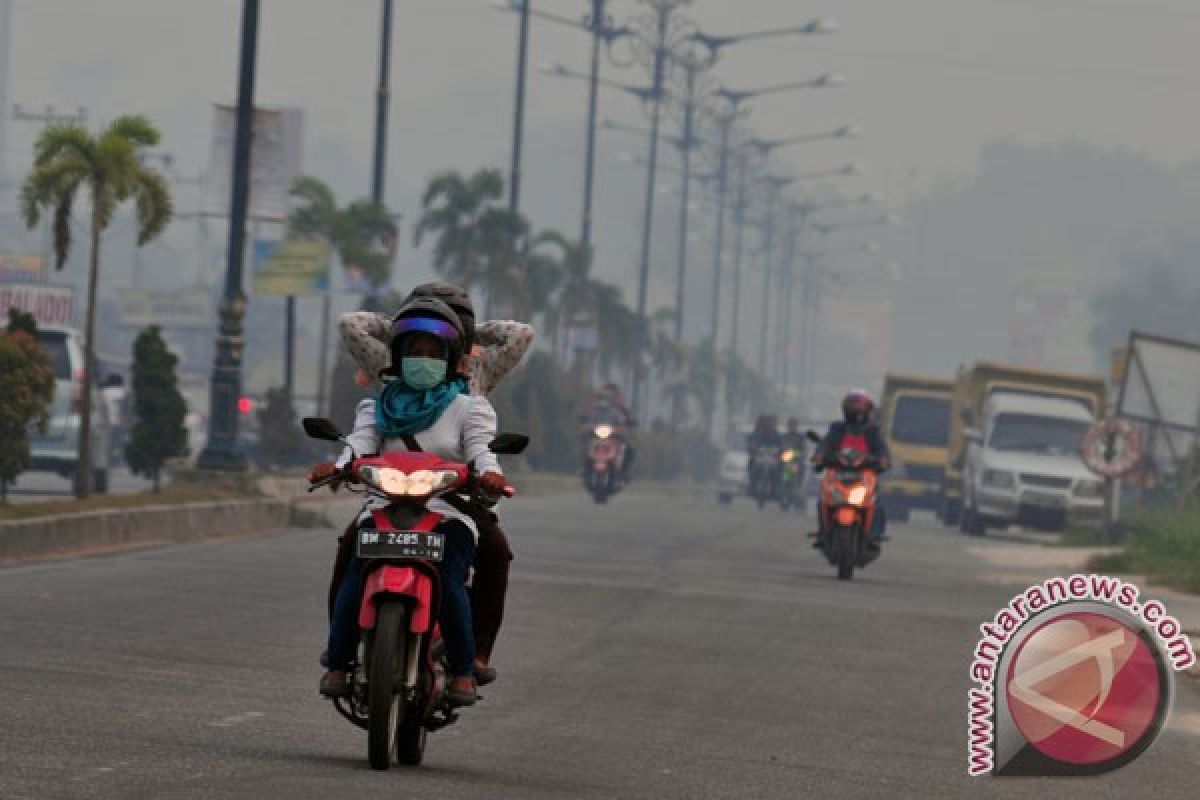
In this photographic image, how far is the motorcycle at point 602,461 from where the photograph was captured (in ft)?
158

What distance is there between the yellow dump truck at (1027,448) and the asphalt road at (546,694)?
2376cm

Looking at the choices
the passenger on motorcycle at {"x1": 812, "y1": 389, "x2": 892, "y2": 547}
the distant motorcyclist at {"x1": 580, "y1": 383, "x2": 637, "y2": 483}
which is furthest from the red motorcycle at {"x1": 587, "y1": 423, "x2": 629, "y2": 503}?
the passenger on motorcycle at {"x1": 812, "y1": 389, "x2": 892, "y2": 547}

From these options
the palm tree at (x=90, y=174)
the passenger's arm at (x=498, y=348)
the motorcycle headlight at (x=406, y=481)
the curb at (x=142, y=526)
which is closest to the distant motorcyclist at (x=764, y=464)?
the curb at (x=142, y=526)

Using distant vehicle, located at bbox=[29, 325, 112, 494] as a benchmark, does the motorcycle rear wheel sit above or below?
below

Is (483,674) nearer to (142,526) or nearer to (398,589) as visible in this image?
(398,589)

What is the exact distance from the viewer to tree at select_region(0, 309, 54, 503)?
2480 cm

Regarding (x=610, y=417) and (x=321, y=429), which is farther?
(x=610, y=417)

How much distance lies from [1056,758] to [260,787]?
11.5 feet

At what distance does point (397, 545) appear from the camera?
33.1ft

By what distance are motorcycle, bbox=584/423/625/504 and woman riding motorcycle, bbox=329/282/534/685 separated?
36.2 m

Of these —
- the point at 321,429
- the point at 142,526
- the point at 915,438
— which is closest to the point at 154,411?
the point at 142,526
